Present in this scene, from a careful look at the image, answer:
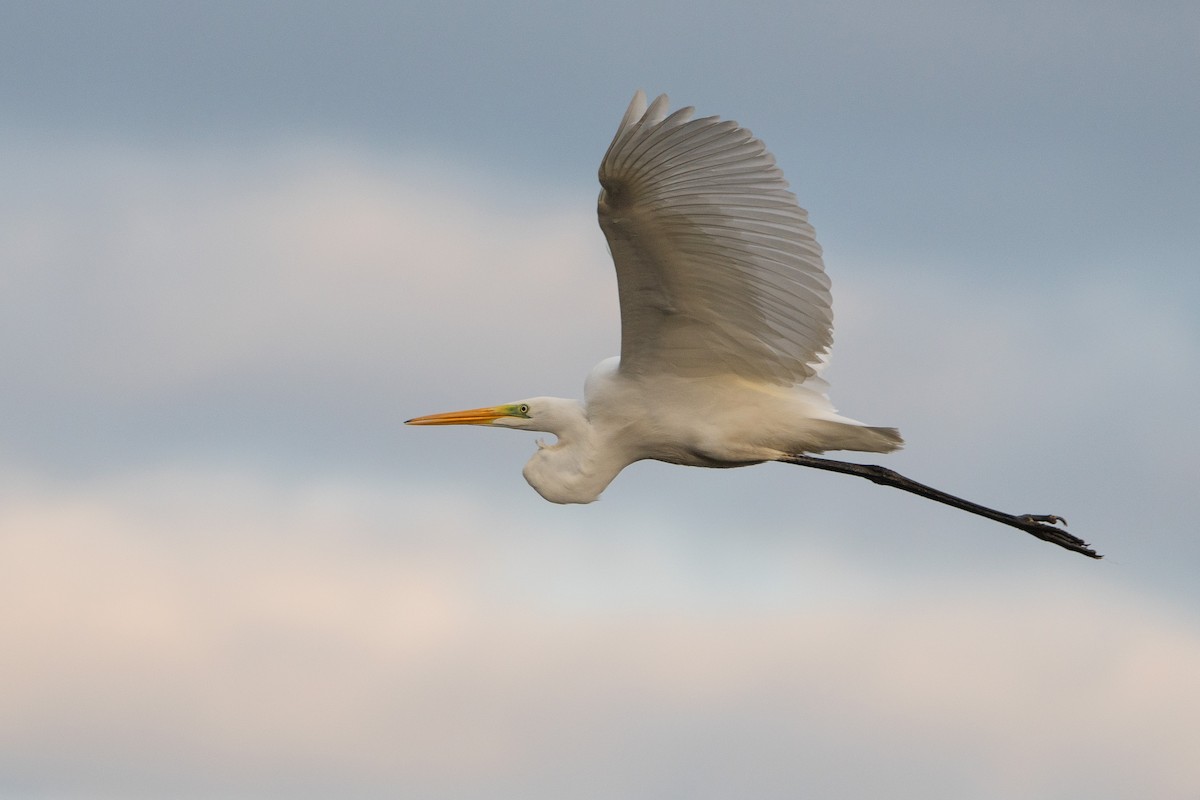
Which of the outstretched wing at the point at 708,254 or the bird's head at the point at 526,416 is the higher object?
the outstretched wing at the point at 708,254

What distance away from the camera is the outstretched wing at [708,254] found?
11047mm

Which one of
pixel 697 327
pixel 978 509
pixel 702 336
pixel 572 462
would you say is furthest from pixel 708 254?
pixel 978 509

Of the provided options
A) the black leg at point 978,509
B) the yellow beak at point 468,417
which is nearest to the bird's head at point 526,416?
the yellow beak at point 468,417

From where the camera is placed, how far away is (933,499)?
47.5ft

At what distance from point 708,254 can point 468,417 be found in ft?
10.7

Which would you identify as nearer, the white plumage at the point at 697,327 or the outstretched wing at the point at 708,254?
the outstretched wing at the point at 708,254

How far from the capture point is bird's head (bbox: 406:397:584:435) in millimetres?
13531

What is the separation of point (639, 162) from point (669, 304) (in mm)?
1552

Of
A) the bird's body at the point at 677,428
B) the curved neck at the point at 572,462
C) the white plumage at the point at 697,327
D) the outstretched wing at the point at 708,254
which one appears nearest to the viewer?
the outstretched wing at the point at 708,254

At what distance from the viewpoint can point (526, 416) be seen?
45.4 ft

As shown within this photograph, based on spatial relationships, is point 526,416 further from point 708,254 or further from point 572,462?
point 708,254

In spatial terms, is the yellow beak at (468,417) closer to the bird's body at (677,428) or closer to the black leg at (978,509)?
the bird's body at (677,428)

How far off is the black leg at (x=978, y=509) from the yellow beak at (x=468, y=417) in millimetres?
2845

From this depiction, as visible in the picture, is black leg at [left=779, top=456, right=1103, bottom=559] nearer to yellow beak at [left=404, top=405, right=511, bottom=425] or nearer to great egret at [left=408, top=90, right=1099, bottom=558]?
great egret at [left=408, top=90, right=1099, bottom=558]
